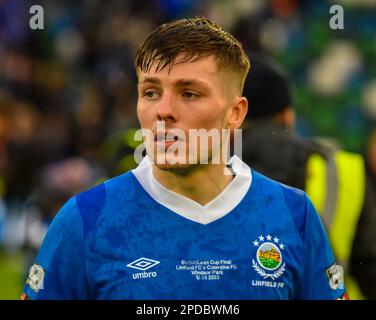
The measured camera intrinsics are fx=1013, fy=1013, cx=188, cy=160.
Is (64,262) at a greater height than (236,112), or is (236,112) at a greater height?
(236,112)

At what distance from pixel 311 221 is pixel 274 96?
5.35ft

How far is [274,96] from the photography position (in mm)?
5062

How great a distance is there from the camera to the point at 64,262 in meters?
3.28

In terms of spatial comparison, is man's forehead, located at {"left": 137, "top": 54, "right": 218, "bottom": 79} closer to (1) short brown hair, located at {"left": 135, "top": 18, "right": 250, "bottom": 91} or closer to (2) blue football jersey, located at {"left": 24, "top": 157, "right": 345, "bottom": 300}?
(1) short brown hair, located at {"left": 135, "top": 18, "right": 250, "bottom": 91}

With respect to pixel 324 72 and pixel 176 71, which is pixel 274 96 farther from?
pixel 324 72

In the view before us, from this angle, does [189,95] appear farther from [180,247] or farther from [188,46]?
[180,247]

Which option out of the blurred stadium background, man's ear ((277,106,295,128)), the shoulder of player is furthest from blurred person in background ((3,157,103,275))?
the shoulder of player

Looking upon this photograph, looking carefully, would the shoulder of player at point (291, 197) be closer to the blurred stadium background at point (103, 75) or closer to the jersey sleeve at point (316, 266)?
the jersey sleeve at point (316, 266)

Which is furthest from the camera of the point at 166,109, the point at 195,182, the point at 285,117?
the point at 285,117

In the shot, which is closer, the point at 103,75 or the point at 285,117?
the point at 285,117

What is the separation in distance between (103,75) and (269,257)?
10.7m

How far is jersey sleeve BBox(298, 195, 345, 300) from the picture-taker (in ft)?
11.4

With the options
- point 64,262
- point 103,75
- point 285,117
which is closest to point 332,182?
point 285,117

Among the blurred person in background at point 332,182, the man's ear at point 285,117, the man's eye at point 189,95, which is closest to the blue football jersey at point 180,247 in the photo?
the man's eye at point 189,95
